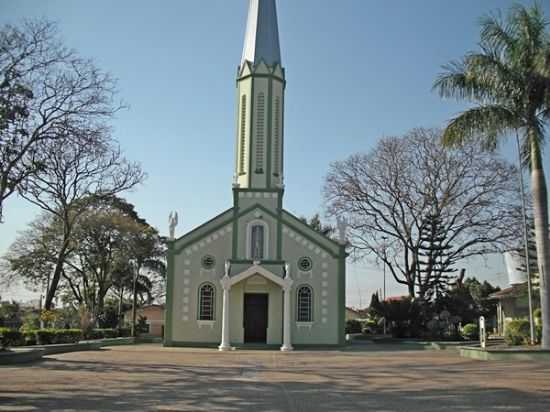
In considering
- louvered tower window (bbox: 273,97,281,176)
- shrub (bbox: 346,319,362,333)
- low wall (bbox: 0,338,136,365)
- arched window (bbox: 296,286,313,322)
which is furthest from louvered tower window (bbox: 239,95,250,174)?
shrub (bbox: 346,319,362,333)

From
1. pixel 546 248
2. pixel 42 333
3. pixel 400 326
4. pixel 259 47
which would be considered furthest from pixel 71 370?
pixel 400 326

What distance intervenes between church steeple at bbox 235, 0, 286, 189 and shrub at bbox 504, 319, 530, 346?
537 inches

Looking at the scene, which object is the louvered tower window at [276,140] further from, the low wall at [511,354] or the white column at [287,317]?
the low wall at [511,354]

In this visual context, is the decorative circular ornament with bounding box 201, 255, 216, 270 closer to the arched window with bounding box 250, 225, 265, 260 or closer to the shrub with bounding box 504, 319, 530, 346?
the arched window with bounding box 250, 225, 265, 260

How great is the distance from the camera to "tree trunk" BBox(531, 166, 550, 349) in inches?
811

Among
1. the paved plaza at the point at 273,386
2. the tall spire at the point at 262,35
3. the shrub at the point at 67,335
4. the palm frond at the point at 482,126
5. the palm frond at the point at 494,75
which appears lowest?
the paved plaza at the point at 273,386

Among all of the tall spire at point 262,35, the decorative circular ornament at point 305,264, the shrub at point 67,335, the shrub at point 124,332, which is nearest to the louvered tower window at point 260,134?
the tall spire at point 262,35

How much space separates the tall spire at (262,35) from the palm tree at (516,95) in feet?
Result: 51.6

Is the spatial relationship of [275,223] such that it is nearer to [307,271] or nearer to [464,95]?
[307,271]

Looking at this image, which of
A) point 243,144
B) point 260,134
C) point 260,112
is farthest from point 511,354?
point 260,112

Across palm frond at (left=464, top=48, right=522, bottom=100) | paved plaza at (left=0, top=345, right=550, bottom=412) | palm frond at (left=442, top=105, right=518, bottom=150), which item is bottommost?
paved plaza at (left=0, top=345, right=550, bottom=412)

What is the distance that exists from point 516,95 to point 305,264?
14.9 meters

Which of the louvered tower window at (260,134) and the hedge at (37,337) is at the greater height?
the louvered tower window at (260,134)

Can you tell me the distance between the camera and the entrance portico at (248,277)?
30891mm
